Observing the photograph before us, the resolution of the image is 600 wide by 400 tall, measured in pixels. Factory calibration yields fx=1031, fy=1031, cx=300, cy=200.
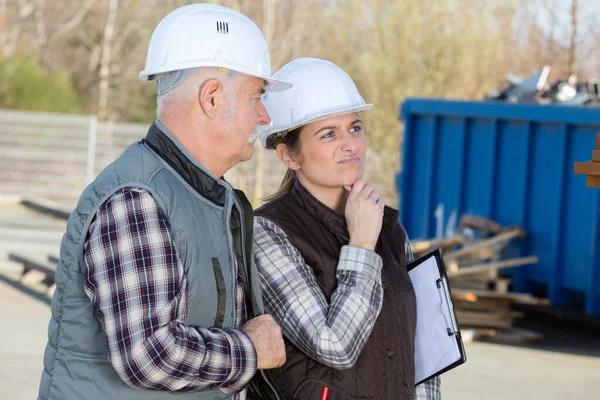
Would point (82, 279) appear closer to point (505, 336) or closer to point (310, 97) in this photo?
point (310, 97)

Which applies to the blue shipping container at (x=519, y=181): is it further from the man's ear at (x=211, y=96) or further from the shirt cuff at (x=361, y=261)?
the man's ear at (x=211, y=96)

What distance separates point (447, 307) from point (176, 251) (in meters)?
1.23

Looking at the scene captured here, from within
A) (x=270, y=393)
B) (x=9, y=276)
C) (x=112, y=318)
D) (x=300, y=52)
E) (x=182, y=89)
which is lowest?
(x=9, y=276)

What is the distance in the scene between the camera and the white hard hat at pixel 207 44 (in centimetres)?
259

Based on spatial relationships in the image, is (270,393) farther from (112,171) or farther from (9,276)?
(9,276)

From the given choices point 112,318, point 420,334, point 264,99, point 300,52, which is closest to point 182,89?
point 112,318

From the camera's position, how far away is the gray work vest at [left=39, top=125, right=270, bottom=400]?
2.42 meters

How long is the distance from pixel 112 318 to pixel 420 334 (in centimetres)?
133

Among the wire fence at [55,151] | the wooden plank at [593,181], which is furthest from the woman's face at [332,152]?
the wire fence at [55,151]

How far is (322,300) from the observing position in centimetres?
306

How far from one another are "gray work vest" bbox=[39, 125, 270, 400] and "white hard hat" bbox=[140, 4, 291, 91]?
0.25m

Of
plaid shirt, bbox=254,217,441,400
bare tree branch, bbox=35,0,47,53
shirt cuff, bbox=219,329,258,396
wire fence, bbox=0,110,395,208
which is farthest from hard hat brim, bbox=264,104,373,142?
bare tree branch, bbox=35,0,47,53

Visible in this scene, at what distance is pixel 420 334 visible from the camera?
335 centimetres

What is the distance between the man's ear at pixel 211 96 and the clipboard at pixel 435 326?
1.09 meters
